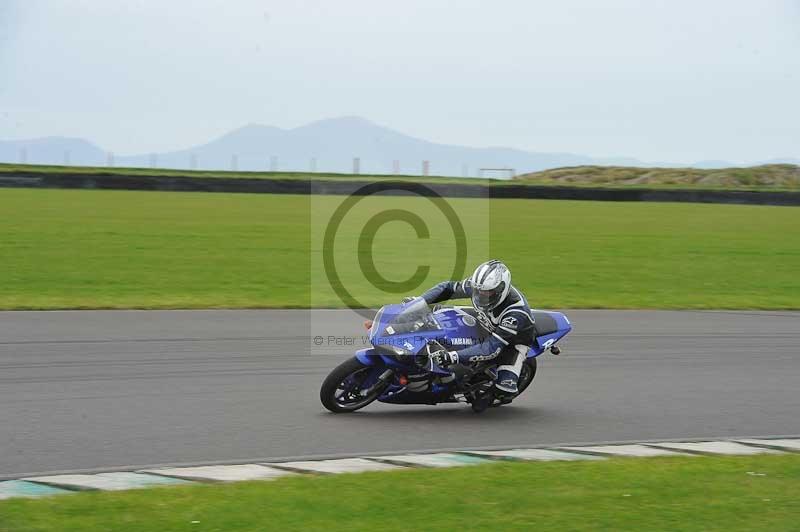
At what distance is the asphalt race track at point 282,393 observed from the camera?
7883 mm

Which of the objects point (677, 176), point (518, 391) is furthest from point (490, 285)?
point (677, 176)

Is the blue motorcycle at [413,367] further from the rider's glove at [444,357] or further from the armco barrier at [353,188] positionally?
the armco barrier at [353,188]

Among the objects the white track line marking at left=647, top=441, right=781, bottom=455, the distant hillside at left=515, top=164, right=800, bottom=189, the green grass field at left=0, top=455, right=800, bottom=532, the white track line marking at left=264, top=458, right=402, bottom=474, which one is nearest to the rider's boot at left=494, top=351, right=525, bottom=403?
the white track line marking at left=647, top=441, right=781, bottom=455

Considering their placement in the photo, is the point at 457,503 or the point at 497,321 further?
the point at 497,321

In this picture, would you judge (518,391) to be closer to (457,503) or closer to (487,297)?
(487,297)

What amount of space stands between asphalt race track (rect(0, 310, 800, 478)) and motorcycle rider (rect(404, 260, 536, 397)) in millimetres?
489

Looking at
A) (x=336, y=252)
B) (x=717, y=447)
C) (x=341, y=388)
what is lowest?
(x=717, y=447)

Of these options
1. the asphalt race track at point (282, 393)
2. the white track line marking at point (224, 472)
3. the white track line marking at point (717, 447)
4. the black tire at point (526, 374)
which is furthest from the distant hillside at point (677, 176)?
the white track line marking at point (224, 472)

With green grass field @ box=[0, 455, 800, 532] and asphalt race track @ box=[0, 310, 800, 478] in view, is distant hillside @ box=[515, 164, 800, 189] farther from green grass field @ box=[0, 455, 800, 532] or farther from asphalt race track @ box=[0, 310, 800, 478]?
green grass field @ box=[0, 455, 800, 532]

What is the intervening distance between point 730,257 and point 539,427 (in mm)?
17535

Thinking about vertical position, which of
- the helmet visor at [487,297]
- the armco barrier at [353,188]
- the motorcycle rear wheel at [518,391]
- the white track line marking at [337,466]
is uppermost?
the armco barrier at [353,188]

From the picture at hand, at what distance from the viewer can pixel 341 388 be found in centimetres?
901

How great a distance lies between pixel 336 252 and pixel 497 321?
53.8 feet

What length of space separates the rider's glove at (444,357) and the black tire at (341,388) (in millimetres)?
548
